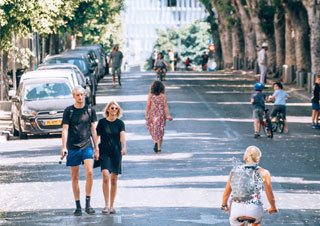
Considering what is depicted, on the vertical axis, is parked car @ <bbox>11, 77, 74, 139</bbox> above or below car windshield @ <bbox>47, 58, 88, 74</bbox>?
below

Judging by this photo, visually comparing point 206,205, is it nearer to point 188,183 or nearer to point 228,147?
point 188,183

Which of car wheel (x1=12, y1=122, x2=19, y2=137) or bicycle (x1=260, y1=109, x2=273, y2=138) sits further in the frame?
car wheel (x1=12, y1=122, x2=19, y2=137)

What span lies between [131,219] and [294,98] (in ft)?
78.3

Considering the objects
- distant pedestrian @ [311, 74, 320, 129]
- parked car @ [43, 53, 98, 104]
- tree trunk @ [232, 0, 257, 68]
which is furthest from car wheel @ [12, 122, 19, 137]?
tree trunk @ [232, 0, 257, 68]

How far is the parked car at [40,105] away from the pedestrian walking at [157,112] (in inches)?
159

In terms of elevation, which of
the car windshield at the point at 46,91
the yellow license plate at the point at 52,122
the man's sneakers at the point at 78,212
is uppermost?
the car windshield at the point at 46,91

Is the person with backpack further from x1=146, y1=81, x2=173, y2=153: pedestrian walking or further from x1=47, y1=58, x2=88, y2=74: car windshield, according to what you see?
x1=47, y1=58, x2=88, y2=74: car windshield

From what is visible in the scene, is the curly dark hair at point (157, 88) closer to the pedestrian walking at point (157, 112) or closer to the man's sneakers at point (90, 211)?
the pedestrian walking at point (157, 112)

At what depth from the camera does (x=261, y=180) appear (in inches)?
320

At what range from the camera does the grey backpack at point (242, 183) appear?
7.96 m

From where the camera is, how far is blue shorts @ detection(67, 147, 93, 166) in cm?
1190

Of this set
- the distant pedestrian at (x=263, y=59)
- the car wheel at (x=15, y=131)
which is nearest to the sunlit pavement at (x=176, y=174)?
the car wheel at (x=15, y=131)

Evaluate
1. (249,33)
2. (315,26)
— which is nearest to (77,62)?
(315,26)

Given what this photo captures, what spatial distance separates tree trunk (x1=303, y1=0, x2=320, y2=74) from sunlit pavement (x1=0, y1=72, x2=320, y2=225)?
7.74m
